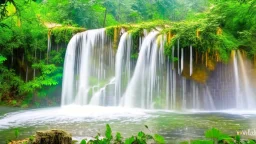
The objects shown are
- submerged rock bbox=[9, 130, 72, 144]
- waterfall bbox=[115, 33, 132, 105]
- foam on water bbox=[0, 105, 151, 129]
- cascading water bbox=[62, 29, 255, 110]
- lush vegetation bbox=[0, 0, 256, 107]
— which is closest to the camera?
submerged rock bbox=[9, 130, 72, 144]

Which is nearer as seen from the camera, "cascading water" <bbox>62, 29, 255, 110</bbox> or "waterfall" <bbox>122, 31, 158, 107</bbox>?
"cascading water" <bbox>62, 29, 255, 110</bbox>

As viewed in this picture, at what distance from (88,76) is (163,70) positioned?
4489 millimetres

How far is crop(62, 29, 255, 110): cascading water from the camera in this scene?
12789mm

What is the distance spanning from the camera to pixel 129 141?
9.93ft

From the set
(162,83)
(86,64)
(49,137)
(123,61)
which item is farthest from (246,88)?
(49,137)

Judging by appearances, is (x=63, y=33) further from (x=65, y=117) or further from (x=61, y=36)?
(x=65, y=117)

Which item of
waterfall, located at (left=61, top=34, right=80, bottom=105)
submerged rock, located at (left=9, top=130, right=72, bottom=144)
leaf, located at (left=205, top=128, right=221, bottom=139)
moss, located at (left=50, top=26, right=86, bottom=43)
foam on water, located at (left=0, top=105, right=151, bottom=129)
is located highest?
moss, located at (left=50, top=26, right=86, bottom=43)

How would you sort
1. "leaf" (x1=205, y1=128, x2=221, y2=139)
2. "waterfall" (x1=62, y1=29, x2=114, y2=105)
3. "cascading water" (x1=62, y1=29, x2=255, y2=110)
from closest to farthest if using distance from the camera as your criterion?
1. "leaf" (x1=205, y1=128, x2=221, y2=139)
2. "cascading water" (x1=62, y1=29, x2=255, y2=110)
3. "waterfall" (x1=62, y1=29, x2=114, y2=105)

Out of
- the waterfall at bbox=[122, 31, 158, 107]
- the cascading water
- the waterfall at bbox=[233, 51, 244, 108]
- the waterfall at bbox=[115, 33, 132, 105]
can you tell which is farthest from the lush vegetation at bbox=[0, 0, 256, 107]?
the waterfall at bbox=[122, 31, 158, 107]

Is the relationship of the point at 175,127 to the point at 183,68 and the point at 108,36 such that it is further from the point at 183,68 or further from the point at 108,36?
the point at 108,36

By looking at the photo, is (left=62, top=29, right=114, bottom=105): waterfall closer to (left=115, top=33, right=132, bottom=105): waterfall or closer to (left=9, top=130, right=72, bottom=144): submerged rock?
(left=115, top=33, right=132, bottom=105): waterfall

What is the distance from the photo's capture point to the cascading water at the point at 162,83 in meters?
12.8

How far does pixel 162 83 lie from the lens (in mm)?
13211

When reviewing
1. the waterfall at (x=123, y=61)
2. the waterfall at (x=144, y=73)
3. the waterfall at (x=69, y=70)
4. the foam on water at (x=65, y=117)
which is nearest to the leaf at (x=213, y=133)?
the foam on water at (x=65, y=117)
